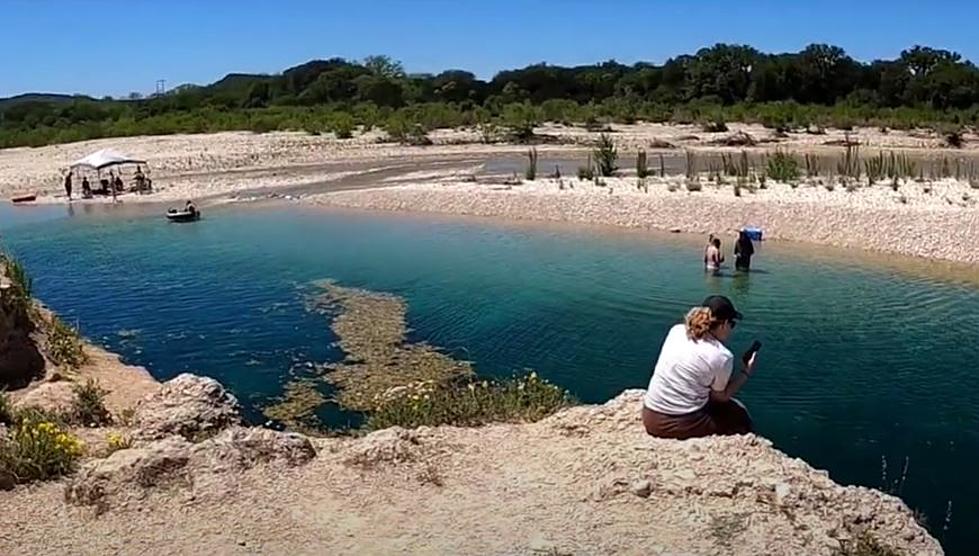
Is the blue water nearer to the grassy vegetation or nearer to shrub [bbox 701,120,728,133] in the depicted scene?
the grassy vegetation

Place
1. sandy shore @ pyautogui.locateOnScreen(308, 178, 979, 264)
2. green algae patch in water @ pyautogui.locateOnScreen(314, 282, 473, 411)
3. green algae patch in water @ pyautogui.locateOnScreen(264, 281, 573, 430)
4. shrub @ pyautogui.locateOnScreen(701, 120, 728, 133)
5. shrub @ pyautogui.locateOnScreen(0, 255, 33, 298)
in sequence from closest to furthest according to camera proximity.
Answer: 1. green algae patch in water @ pyautogui.locateOnScreen(264, 281, 573, 430)
2. green algae patch in water @ pyautogui.locateOnScreen(314, 282, 473, 411)
3. shrub @ pyautogui.locateOnScreen(0, 255, 33, 298)
4. sandy shore @ pyautogui.locateOnScreen(308, 178, 979, 264)
5. shrub @ pyautogui.locateOnScreen(701, 120, 728, 133)

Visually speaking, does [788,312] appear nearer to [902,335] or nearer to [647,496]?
[902,335]

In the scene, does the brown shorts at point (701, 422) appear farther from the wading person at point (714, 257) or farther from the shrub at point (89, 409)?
the wading person at point (714, 257)

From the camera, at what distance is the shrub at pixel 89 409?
450 inches

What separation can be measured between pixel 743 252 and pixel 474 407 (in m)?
12.6

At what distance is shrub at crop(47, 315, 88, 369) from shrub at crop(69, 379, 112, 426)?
2.99m

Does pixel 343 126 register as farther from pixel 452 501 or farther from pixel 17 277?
pixel 452 501

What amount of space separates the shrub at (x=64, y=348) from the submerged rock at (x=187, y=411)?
176 inches

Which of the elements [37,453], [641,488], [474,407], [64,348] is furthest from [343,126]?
[641,488]

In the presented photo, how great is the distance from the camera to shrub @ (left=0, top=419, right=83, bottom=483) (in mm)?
8469

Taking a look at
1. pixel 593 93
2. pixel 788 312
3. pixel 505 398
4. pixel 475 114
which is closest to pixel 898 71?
pixel 593 93

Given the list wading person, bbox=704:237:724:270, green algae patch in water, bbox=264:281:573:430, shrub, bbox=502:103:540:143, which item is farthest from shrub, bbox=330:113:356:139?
wading person, bbox=704:237:724:270

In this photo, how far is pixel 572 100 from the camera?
95.7m

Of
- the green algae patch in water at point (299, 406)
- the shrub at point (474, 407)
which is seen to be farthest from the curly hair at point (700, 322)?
the green algae patch in water at point (299, 406)
